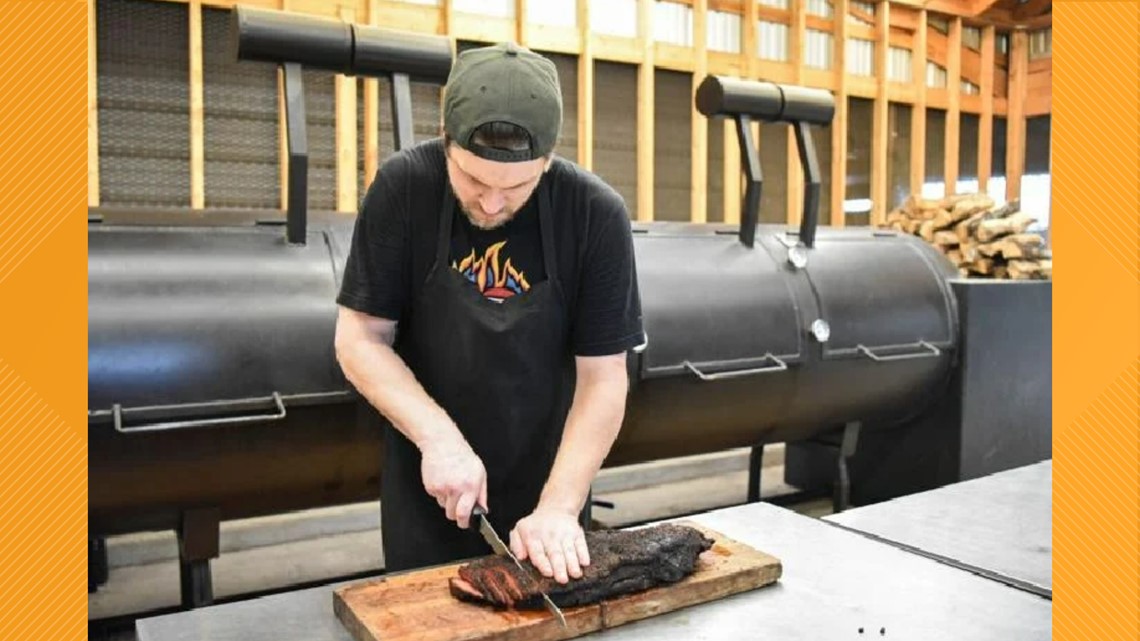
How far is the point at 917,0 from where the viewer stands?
6387mm

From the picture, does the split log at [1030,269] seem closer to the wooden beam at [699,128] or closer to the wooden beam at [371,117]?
the wooden beam at [699,128]

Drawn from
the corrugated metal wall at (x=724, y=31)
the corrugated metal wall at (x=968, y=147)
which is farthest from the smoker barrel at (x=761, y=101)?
the corrugated metal wall at (x=968, y=147)

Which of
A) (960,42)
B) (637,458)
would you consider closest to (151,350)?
(637,458)

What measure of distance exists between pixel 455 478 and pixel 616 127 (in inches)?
161

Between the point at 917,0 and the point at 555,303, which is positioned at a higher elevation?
the point at 917,0

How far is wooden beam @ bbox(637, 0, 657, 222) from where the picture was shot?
524 centimetres

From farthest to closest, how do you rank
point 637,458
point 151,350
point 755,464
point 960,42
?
point 960,42, point 755,464, point 637,458, point 151,350

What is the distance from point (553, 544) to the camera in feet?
4.45

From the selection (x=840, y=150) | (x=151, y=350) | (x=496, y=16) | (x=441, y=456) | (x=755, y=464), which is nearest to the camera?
(x=441, y=456)

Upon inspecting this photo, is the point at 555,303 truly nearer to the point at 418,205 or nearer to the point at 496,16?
the point at 418,205

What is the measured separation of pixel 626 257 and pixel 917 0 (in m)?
5.68

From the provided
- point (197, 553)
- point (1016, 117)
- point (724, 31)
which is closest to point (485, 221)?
point (197, 553)

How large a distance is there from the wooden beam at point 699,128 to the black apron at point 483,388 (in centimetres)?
380

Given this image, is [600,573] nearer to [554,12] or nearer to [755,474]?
[755,474]
